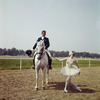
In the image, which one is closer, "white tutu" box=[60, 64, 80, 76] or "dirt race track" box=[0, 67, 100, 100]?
"dirt race track" box=[0, 67, 100, 100]

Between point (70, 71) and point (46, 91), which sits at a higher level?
point (70, 71)

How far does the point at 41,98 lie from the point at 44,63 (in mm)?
1859

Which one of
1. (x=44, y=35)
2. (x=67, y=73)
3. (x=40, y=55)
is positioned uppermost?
(x=44, y=35)

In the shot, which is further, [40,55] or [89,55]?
[89,55]

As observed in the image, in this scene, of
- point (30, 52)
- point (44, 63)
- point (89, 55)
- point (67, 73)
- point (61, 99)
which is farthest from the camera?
point (89, 55)

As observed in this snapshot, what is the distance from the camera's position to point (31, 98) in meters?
4.62

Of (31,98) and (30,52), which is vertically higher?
(30,52)

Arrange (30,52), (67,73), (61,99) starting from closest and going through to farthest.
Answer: (61,99)
(67,73)
(30,52)

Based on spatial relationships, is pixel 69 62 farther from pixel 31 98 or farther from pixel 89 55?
pixel 89 55

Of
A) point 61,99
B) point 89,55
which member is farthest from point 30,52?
point 89,55

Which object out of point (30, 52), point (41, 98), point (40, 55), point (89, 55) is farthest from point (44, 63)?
point (89, 55)

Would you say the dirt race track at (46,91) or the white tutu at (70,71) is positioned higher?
the white tutu at (70,71)

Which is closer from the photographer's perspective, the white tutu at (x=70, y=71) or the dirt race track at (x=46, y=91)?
the dirt race track at (x=46, y=91)

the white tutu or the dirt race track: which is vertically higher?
the white tutu
